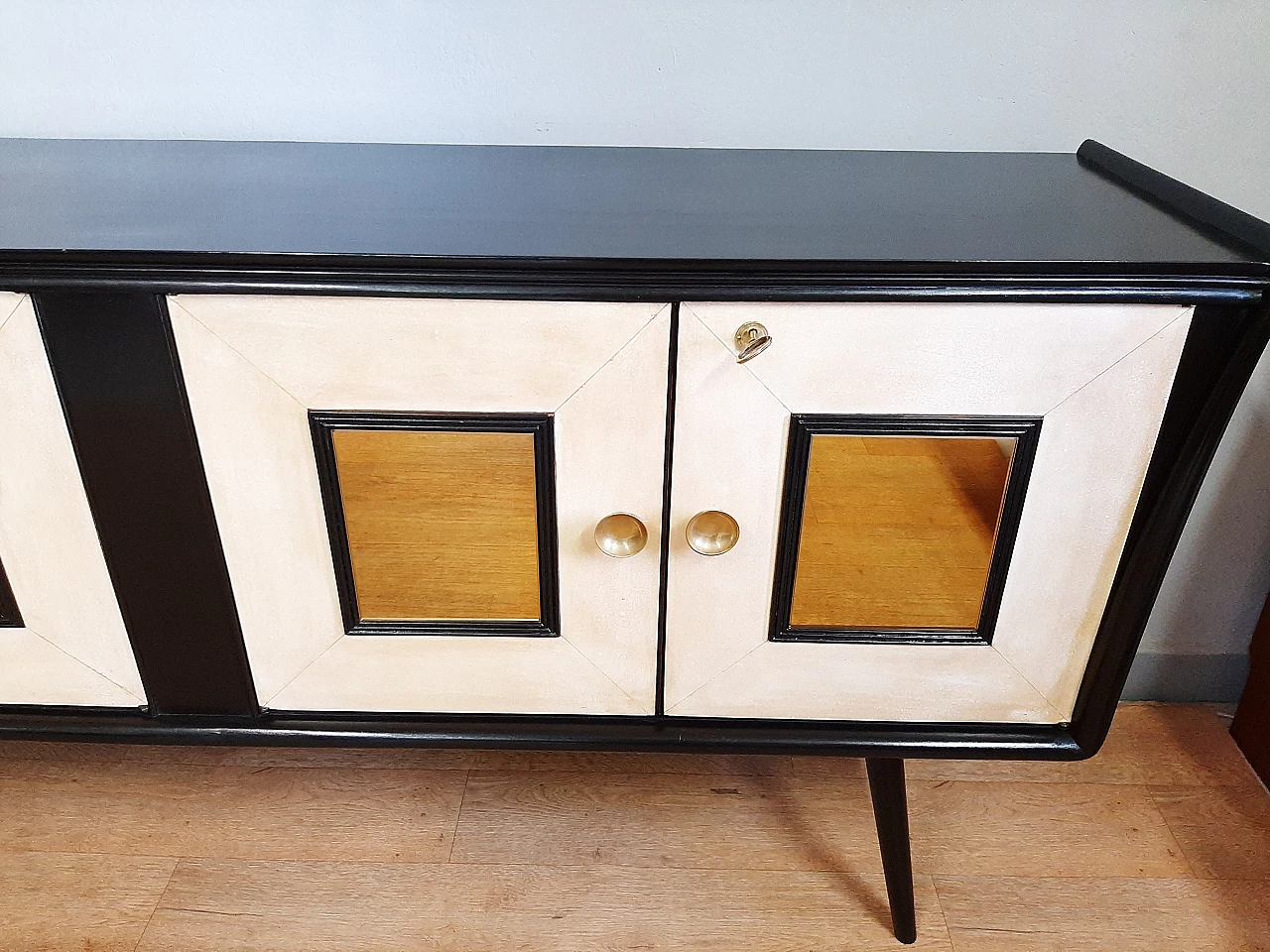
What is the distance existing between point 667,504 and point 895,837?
16.8 inches

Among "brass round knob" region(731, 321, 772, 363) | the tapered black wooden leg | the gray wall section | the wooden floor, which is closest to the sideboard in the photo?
"brass round knob" region(731, 321, 772, 363)

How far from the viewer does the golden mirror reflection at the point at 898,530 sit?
2.12 feet

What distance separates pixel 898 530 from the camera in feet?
2.22

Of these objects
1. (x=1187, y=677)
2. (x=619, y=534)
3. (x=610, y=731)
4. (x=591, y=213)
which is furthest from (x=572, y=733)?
(x=1187, y=677)

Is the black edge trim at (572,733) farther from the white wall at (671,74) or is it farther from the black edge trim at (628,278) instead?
the white wall at (671,74)

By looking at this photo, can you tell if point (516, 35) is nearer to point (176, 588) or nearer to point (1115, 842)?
point (176, 588)

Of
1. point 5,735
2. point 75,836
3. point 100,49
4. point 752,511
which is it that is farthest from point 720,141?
point 75,836

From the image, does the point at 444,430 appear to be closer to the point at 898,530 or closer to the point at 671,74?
the point at 898,530

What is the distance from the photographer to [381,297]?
0.60m

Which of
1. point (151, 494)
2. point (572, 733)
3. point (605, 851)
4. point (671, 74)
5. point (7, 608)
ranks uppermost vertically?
point (671, 74)

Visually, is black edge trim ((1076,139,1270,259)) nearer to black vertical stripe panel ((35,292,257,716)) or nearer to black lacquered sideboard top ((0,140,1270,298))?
black lacquered sideboard top ((0,140,1270,298))

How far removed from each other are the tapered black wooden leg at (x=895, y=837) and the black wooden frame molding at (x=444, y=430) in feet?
1.15

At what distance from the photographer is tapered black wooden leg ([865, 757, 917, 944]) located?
854 mm

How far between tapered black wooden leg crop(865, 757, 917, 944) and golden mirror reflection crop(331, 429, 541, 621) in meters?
0.37
